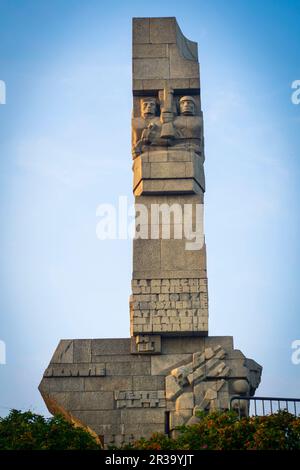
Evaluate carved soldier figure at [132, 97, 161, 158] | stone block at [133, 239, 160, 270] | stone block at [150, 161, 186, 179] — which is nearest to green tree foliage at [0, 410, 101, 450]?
stone block at [133, 239, 160, 270]

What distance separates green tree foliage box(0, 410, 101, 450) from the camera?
2197cm

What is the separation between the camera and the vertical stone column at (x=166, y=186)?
26.2 meters

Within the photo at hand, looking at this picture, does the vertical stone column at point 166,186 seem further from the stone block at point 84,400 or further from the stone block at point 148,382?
the stone block at point 84,400


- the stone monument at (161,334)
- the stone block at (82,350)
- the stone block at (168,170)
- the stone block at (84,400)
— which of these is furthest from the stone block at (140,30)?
the stone block at (84,400)

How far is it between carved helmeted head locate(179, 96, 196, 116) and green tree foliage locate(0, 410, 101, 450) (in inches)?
334

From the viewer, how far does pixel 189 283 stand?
1041 inches

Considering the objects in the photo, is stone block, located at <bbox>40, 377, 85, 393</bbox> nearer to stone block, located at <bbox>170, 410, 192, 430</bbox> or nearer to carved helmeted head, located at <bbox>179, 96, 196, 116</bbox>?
stone block, located at <bbox>170, 410, 192, 430</bbox>

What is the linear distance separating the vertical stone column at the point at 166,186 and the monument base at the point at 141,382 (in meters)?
0.35

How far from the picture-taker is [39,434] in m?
22.3

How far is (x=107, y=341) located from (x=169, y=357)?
4.60 feet

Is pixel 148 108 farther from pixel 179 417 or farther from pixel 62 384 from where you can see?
pixel 179 417
